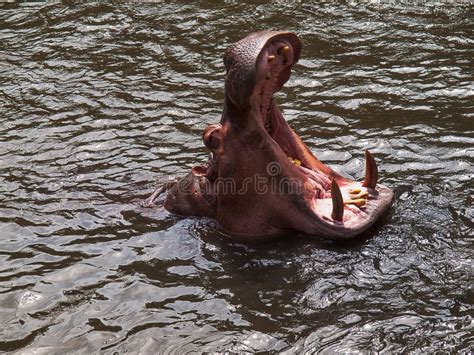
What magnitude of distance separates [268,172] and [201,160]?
189 cm

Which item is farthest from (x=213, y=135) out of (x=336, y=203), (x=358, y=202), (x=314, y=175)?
(x=358, y=202)

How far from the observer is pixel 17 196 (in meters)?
7.00

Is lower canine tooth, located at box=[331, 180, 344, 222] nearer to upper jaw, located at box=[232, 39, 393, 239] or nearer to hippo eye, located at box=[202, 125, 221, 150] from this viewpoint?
upper jaw, located at box=[232, 39, 393, 239]

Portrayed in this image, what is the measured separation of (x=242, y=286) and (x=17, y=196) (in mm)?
2506

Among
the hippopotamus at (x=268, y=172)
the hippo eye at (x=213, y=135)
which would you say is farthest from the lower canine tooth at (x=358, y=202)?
the hippo eye at (x=213, y=135)

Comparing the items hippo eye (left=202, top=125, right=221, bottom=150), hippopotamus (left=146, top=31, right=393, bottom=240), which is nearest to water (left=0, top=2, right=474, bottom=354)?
hippopotamus (left=146, top=31, right=393, bottom=240)

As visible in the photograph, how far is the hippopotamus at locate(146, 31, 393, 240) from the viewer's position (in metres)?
5.31

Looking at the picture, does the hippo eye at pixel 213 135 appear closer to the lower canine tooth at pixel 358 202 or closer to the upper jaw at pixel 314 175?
the upper jaw at pixel 314 175

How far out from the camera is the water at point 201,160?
5059 millimetres

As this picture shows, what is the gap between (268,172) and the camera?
5.54m

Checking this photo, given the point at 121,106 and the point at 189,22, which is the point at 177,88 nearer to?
the point at 121,106

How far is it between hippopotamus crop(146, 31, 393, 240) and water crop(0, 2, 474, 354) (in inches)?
7.4

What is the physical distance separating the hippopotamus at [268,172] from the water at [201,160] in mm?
188

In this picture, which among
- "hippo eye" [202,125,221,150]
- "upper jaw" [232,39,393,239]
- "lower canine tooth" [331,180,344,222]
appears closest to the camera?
"lower canine tooth" [331,180,344,222]
